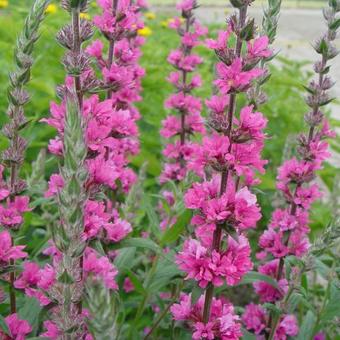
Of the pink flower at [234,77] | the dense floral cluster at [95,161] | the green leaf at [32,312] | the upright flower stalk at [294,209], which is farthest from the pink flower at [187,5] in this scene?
the green leaf at [32,312]

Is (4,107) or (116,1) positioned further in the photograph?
(4,107)

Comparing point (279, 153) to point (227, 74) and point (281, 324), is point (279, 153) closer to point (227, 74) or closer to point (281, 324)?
point (281, 324)

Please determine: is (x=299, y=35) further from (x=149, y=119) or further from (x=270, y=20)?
(x=270, y=20)

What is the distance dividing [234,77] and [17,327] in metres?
1.27

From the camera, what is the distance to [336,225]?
2.24m

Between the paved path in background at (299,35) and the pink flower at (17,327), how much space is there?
5.62 meters

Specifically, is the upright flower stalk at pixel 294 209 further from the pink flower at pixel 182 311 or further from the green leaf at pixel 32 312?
the green leaf at pixel 32 312

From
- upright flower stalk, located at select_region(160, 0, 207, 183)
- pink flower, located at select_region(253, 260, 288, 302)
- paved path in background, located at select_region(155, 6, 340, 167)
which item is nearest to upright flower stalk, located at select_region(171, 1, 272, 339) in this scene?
pink flower, located at select_region(253, 260, 288, 302)

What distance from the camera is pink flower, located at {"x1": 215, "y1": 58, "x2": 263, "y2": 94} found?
205 centimetres

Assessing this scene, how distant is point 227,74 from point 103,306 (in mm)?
1150

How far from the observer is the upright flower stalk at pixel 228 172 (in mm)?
2064

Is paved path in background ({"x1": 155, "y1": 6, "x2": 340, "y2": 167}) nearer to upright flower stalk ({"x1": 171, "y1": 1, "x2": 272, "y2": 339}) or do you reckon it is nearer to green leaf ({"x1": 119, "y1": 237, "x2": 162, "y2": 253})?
green leaf ({"x1": 119, "y1": 237, "x2": 162, "y2": 253})

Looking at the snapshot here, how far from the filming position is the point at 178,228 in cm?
269

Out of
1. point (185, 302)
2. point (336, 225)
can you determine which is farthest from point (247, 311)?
point (336, 225)
